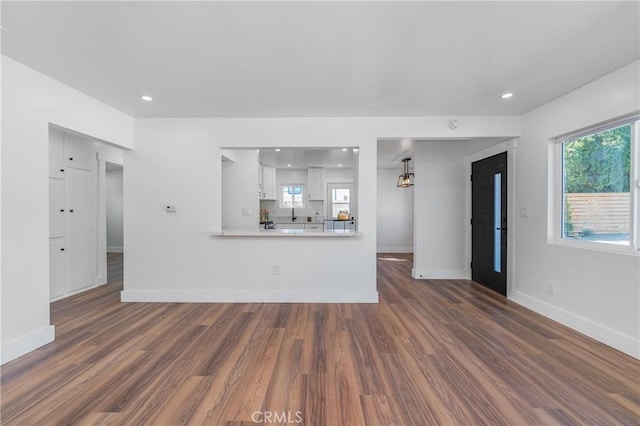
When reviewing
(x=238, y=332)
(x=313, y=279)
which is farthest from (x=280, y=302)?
(x=238, y=332)

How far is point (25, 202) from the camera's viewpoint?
2.26 meters

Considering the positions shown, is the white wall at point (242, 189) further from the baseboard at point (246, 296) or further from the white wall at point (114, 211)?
the white wall at point (114, 211)

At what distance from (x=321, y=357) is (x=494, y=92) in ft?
10.2

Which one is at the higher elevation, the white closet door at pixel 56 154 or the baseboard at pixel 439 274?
the white closet door at pixel 56 154

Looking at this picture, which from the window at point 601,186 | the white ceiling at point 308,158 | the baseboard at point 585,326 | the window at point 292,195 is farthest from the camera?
the window at point 292,195

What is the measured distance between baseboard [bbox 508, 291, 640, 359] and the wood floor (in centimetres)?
8

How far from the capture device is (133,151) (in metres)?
3.55

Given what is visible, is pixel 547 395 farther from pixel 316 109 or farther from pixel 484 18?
pixel 316 109

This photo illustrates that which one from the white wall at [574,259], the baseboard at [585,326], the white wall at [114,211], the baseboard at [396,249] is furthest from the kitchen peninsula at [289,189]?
the white wall at [114,211]

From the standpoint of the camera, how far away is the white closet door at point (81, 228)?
152 inches

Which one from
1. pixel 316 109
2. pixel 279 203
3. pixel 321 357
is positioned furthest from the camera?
pixel 279 203

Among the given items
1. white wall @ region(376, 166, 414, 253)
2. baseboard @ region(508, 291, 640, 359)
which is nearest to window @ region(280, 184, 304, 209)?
white wall @ region(376, 166, 414, 253)

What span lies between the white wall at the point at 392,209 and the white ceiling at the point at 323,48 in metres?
4.43

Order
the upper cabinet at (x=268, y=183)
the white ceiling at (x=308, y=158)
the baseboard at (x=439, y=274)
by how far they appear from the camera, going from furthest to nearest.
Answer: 1. the upper cabinet at (x=268, y=183)
2. the white ceiling at (x=308, y=158)
3. the baseboard at (x=439, y=274)
